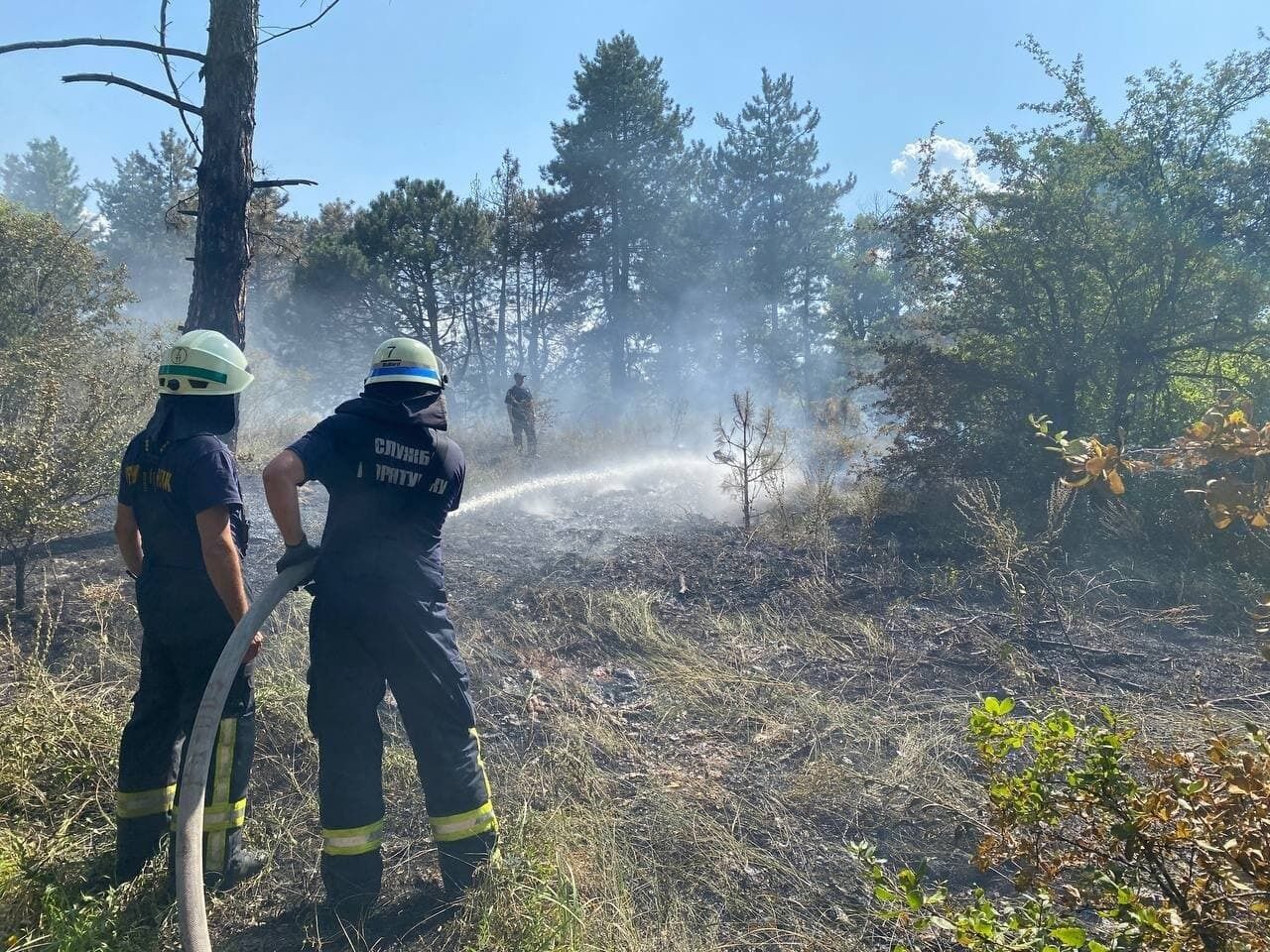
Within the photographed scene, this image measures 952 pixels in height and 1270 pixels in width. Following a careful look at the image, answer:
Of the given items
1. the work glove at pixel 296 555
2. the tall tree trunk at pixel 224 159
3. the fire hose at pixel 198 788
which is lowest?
the fire hose at pixel 198 788

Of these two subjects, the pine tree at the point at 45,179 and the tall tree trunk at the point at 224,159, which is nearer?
the tall tree trunk at the point at 224,159

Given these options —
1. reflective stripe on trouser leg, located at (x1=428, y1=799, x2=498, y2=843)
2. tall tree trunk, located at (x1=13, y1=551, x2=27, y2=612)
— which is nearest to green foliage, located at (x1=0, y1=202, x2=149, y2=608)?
tall tree trunk, located at (x1=13, y1=551, x2=27, y2=612)

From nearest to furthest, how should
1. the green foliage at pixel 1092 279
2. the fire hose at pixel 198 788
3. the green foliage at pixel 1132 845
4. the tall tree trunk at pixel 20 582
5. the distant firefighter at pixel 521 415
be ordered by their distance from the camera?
1. the green foliage at pixel 1132 845
2. the fire hose at pixel 198 788
3. the tall tree trunk at pixel 20 582
4. the green foliage at pixel 1092 279
5. the distant firefighter at pixel 521 415

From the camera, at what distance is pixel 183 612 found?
2.62 m

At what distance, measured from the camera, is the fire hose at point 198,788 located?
1.98 m

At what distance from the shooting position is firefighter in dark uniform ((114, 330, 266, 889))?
8.41 feet

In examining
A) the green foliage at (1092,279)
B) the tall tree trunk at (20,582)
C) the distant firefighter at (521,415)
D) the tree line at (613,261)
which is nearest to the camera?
the tall tree trunk at (20,582)

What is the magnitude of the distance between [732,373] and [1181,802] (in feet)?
79.2

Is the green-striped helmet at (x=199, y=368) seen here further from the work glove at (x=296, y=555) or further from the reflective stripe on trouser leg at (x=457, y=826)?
the reflective stripe on trouser leg at (x=457, y=826)

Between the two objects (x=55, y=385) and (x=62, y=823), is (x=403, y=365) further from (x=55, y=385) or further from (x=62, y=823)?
(x=55, y=385)

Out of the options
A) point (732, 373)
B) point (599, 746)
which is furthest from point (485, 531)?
point (732, 373)

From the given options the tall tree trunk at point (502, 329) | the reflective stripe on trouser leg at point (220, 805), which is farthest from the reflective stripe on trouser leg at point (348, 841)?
the tall tree trunk at point (502, 329)

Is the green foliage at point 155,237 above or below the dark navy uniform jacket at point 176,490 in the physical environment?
above

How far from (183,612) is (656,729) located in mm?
2376
